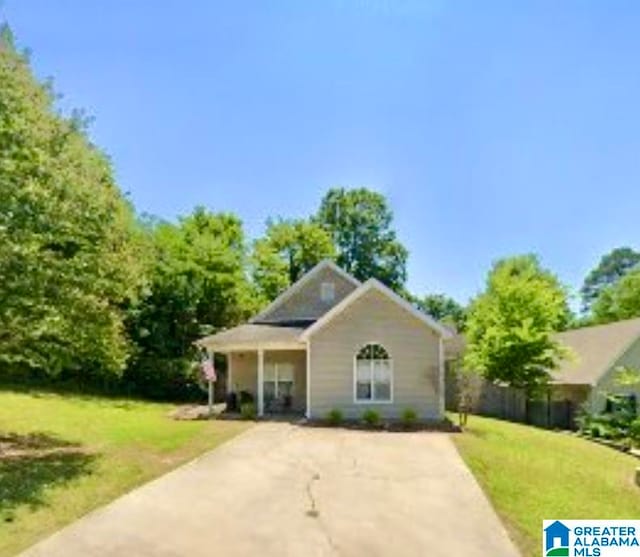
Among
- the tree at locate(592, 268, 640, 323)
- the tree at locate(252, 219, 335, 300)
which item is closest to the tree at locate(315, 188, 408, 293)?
the tree at locate(252, 219, 335, 300)

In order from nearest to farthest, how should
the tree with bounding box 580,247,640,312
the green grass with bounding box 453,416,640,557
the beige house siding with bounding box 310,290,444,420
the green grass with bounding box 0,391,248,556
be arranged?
1. the green grass with bounding box 0,391,248,556
2. the green grass with bounding box 453,416,640,557
3. the beige house siding with bounding box 310,290,444,420
4. the tree with bounding box 580,247,640,312

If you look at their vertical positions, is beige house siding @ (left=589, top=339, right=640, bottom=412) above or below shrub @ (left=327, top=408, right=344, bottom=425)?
above

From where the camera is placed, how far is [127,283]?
26.3m

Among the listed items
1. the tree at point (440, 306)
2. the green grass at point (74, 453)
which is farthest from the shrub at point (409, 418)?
the tree at point (440, 306)

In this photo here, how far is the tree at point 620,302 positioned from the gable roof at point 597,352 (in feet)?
77.7

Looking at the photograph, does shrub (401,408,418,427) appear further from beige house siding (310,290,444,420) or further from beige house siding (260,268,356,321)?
beige house siding (260,268,356,321)

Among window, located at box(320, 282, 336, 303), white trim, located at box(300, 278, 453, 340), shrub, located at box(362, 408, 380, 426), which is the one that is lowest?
shrub, located at box(362, 408, 380, 426)

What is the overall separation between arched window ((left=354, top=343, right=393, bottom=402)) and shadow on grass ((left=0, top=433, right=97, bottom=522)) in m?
10.2

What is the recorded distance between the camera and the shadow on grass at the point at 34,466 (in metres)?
15.4

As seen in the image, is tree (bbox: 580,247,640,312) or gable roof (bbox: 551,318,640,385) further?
tree (bbox: 580,247,640,312)

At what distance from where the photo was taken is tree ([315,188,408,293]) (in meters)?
73.2

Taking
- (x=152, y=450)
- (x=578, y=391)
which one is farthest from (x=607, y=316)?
(x=152, y=450)

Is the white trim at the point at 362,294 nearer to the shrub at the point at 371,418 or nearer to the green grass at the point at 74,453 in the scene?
the shrub at the point at 371,418

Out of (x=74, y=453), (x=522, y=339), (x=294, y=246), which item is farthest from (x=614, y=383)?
(x=294, y=246)
